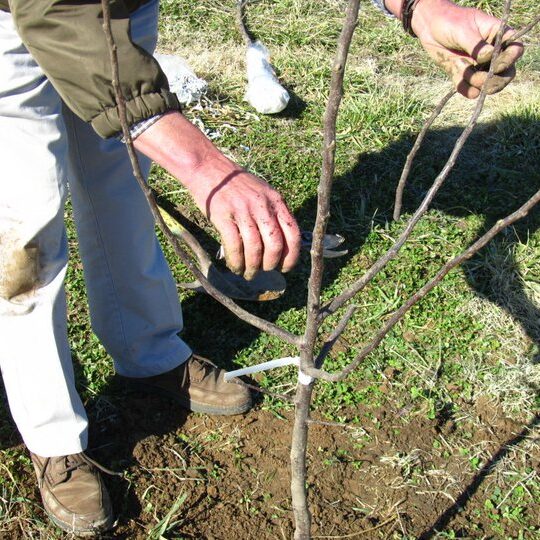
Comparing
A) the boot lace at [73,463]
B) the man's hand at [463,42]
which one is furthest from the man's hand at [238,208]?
the boot lace at [73,463]

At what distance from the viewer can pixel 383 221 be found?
12.8 feet

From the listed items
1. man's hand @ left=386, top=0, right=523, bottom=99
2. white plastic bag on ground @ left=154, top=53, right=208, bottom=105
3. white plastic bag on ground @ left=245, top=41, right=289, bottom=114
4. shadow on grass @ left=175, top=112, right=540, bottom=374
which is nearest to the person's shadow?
shadow on grass @ left=175, top=112, right=540, bottom=374

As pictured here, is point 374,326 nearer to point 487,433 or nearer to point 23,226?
point 487,433

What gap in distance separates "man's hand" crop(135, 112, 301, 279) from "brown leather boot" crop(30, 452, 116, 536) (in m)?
1.14

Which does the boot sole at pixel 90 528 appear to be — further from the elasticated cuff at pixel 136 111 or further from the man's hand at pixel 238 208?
the elasticated cuff at pixel 136 111

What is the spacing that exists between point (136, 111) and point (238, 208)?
0.39m

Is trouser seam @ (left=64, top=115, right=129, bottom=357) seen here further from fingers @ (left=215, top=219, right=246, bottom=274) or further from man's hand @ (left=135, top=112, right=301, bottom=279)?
fingers @ (left=215, top=219, right=246, bottom=274)

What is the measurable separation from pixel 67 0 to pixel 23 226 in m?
0.66

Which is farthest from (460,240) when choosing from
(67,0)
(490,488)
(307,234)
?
(67,0)

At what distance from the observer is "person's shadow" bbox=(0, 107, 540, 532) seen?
290cm

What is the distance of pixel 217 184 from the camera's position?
6.02 ft

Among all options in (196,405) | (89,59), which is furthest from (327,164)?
(196,405)

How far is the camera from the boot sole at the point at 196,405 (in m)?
2.93

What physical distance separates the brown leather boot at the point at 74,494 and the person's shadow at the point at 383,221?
0.41 feet
